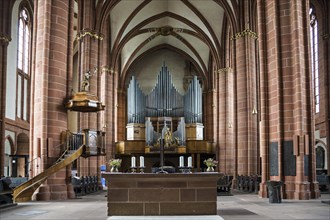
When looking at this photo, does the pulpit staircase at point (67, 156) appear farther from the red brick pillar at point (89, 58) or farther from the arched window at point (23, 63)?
the arched window at point (23, 63)

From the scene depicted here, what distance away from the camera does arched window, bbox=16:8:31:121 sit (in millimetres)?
31797

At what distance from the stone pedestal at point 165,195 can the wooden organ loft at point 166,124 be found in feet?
90.1

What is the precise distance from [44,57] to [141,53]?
89.6ft

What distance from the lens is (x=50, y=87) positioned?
17672 mm

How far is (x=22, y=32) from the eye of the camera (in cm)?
3219

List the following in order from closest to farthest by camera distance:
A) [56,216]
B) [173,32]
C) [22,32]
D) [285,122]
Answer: [56,216] → [285,122] → [22,32] → [173,32]

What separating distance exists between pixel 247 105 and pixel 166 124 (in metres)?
15.2

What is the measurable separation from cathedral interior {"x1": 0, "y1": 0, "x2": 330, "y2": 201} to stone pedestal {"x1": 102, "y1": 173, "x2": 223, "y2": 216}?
1754 millimetres

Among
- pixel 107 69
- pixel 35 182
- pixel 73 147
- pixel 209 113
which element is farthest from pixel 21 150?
pixel 209 113

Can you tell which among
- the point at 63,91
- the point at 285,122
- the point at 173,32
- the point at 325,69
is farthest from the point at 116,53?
the point at 285,122

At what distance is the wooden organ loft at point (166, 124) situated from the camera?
125 feet

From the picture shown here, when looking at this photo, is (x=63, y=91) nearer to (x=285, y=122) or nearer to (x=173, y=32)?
(x=285, y=122)

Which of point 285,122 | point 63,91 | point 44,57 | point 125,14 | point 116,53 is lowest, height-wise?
point 285,122

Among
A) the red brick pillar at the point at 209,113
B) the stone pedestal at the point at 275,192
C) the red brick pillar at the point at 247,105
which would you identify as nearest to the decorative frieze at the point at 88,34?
the red brick pillar at the point at 247,105
